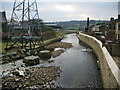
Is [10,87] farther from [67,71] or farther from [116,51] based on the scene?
[116,51]

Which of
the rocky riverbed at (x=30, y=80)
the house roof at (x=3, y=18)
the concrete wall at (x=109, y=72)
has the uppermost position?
the house roof at (x=3, y=18)

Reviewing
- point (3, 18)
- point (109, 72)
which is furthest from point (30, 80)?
point (3, 18)

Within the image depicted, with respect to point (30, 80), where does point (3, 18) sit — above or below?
above

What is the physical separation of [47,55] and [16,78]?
384 inches

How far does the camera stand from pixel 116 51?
14.2 metres

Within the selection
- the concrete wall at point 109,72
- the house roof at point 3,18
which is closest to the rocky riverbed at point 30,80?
the concrete wall at point 109,72

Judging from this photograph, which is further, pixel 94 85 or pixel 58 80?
pixel 58 80

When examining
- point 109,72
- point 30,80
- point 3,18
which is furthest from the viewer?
point 3,18

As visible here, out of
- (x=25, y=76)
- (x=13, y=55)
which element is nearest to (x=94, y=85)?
(x=25, y=76)

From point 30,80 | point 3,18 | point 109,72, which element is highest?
point 3,18

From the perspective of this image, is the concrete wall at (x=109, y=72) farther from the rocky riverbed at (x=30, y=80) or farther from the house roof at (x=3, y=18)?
the house roof at (x=3, y=18)

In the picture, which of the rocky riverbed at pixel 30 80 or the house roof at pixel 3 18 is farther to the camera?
the house roof at pixel 3 18

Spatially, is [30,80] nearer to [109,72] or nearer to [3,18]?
[109,72]

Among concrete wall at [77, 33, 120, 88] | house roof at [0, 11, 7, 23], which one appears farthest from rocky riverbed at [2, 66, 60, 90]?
house roof at [0, 11, 7, 23]
